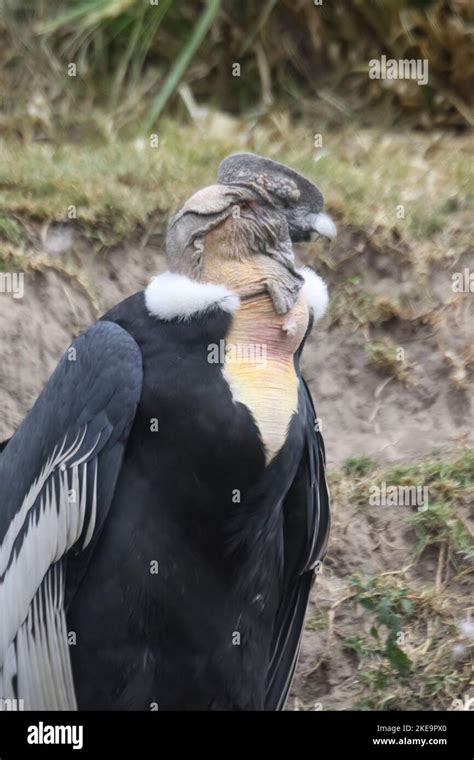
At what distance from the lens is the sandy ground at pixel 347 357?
660 centimetres

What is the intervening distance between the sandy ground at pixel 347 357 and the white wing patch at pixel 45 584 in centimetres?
159

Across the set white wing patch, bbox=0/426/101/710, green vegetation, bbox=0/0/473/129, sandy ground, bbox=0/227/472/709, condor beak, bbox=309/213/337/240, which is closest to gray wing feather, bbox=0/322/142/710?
white wing patch, bbox=0/426/101/710

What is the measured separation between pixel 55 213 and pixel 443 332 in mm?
1810

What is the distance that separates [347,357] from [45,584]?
8.42ft

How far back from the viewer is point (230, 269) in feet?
16.8

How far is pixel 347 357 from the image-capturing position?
24.0 feet

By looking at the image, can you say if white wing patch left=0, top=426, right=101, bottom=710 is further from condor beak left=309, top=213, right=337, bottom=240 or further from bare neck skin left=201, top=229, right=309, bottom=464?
condor beak left=309, top=213, right=337, bottom=240

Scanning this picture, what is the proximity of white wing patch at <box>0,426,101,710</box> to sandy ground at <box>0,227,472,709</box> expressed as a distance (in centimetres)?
159

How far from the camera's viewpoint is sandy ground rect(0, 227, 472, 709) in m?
6.60

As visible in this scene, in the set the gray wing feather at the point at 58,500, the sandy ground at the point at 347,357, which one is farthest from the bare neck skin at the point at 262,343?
the sandy ground at the point at 347,357

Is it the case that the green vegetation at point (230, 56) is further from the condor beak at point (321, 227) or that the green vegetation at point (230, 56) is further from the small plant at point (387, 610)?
the condor beak at point (321, 227)

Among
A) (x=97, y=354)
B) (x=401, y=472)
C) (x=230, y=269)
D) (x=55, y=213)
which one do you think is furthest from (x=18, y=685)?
(x=55, y=213)

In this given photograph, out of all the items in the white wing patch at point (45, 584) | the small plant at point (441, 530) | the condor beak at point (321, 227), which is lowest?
the white wing patch at point (45, 584)

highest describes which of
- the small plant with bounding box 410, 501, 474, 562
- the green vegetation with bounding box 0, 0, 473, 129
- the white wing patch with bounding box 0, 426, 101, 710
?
the green vegetation with bounding box 0, 0, 473, 129
